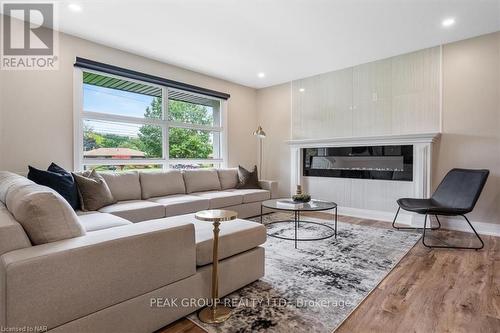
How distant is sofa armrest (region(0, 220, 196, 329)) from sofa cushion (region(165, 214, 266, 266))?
0.10m

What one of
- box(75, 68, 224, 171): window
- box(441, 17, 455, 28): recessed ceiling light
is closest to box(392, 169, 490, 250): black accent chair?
box(441, 17, 455, 28): recessed ceiling light

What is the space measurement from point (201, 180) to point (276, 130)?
7.20 feet

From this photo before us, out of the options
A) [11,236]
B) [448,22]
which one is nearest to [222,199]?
[11,236]

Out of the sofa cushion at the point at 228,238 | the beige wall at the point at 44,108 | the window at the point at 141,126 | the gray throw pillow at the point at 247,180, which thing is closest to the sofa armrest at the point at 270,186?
the gray throw pillow at the point at 247,180

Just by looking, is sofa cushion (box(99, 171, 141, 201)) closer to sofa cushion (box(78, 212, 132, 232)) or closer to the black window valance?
sofa cushion (box(78, 212, 132, 232))

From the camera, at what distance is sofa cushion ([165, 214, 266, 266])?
172cm

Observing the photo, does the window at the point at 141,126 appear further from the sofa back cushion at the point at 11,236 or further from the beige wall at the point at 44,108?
the sofa back cushion at the point at 11,236

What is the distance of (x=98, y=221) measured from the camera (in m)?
2.29

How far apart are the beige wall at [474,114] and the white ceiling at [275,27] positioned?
0.79 ft

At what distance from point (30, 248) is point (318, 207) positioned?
2587 mm

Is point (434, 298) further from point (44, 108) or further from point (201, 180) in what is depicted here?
point (44, 108)

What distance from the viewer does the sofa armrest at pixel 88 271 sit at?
1065 mm

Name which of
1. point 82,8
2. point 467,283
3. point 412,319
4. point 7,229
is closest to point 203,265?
point 7,229

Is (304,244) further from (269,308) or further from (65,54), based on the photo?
(65,54)
